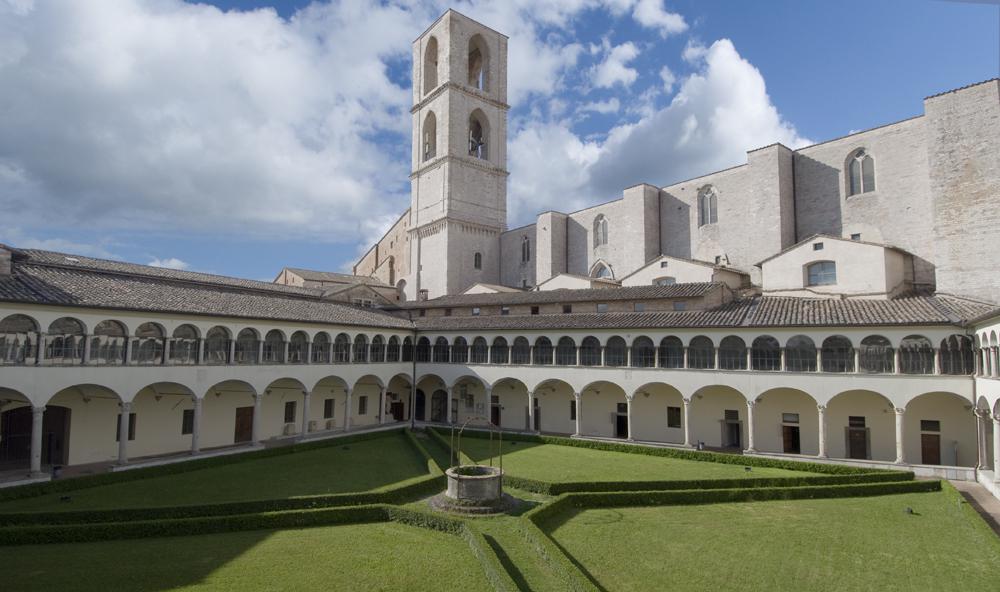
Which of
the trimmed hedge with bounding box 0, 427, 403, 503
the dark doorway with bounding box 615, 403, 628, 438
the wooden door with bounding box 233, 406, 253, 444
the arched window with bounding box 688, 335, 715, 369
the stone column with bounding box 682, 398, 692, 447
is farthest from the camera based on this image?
the dark doorway with bounding box 615, 403, 628, 438

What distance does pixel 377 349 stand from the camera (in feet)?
109

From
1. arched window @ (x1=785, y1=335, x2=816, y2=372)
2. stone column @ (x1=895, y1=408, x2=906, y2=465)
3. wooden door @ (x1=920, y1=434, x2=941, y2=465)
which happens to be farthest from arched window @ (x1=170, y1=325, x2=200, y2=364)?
wooden door @ (x1=920, y1=434, x2=941, y2=465)

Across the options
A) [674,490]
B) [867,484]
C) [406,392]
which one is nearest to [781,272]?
[867,484]

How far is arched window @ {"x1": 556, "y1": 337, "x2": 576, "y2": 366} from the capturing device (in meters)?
30.5

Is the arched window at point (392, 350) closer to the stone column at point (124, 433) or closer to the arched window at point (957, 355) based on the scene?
the stone column at point (124, 433)

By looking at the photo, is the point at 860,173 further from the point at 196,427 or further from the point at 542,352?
the point at 196,427

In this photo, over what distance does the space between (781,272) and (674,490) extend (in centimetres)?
1608

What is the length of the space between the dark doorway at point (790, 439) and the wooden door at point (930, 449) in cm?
469

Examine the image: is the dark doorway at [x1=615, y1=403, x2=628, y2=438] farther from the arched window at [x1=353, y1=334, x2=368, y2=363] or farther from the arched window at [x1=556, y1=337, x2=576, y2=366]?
the arched window at [x1=353, y1=334, x2=368, y2=363]

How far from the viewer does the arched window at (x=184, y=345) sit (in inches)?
935

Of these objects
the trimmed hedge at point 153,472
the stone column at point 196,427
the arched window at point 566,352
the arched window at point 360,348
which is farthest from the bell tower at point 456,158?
the stone column at point 196,427

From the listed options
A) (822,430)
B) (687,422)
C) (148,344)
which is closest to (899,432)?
(822,430)

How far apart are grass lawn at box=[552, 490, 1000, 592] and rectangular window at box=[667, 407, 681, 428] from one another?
9.99 m

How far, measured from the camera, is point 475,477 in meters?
17.5
